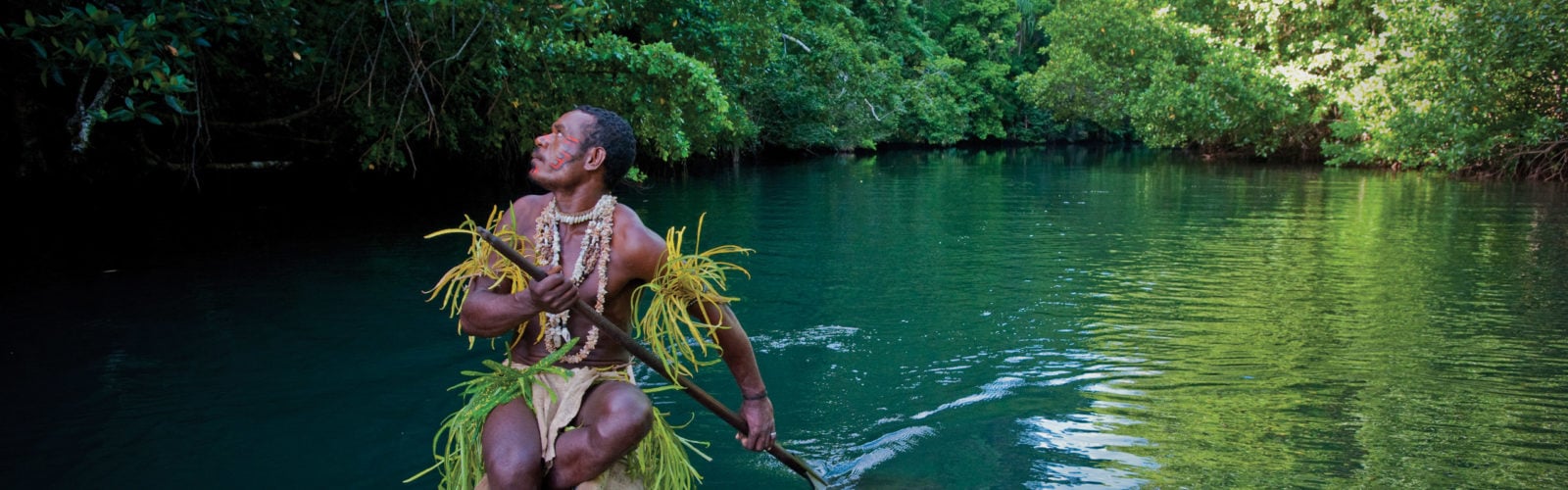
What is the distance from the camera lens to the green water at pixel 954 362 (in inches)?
170

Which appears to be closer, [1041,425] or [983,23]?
[1041,425]

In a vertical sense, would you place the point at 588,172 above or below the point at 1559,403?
above

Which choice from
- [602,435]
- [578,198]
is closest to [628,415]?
[602,435]

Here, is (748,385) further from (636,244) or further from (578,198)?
(578,198)

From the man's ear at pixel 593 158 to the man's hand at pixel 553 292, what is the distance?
491 mm

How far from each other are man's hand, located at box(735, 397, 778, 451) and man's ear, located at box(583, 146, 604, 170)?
841 millimetres

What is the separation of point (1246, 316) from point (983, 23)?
42.4m

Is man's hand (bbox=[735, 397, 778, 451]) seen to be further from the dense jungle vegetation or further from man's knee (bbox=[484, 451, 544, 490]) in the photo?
the dense jungle vegetation

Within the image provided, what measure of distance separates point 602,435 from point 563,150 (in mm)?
819

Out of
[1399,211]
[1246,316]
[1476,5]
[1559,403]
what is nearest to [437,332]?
[1246,316]

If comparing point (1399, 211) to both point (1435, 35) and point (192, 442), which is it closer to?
point (1435, 35)

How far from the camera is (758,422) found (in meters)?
3.29

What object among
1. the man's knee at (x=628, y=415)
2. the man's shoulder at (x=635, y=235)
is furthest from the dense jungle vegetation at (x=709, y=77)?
the man's knee at (x=628, y=415)

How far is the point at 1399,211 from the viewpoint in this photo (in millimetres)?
14258
